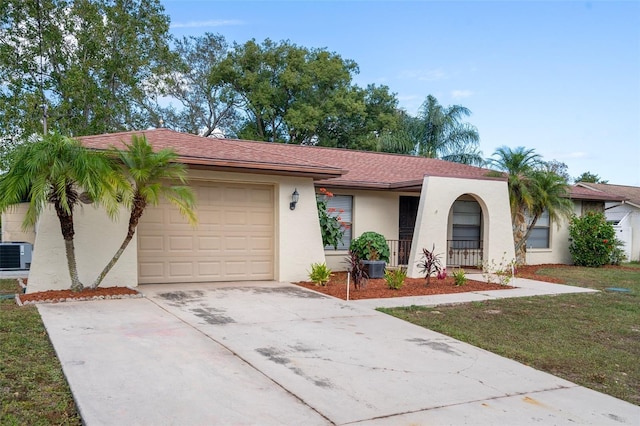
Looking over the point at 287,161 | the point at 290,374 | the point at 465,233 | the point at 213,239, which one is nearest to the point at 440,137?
the point at 465,233

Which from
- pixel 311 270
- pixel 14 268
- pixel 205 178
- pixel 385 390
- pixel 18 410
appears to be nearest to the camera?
pixel 18 410

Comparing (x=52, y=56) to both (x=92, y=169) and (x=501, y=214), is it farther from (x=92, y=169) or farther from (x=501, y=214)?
(x=501, y=214)

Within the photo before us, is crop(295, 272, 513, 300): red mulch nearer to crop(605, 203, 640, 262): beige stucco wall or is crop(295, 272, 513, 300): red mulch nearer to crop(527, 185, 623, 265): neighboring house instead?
crop(527, 185, 623, 265): neighboring house

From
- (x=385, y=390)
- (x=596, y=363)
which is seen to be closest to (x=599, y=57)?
(x=596, y=363)

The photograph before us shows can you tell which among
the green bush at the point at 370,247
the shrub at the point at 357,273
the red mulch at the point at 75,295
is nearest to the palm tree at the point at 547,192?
the green bush at the point at 370,247

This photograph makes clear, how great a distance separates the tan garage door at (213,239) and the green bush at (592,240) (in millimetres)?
11024

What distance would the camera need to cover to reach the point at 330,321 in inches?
278

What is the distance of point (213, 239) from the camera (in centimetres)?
1024

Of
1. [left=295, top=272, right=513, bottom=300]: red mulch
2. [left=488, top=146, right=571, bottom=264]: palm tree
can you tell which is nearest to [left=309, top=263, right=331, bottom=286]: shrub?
[left=295, top=272, right=513, bottom=300]: red mulch

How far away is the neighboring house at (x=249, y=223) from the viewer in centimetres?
888

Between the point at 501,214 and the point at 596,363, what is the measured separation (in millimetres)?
8048

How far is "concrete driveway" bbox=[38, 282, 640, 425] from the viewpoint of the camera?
3.77 meters

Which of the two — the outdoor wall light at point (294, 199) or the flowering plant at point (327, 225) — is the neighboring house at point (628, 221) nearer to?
the flowering plant at point (327, 225)

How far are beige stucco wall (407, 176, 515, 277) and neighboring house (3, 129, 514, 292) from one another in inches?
1.0
